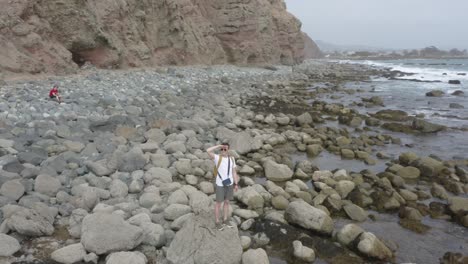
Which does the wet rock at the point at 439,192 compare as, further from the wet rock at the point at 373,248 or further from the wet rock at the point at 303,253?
the wet rock at the point at 303,253

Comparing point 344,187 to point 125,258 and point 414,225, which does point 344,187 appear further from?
point 125,258

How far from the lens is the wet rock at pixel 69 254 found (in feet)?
21.0

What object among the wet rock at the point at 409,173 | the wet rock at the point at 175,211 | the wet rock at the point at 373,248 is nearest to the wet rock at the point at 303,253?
the wet rock at the point at 373,248

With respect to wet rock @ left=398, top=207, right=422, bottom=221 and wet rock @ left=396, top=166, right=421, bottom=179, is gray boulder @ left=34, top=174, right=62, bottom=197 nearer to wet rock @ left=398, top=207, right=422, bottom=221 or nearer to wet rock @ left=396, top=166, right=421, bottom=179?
Answer: wet rock @ left=398, top=207, right=422, bottom=221

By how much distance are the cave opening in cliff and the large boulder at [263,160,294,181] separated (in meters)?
16.4

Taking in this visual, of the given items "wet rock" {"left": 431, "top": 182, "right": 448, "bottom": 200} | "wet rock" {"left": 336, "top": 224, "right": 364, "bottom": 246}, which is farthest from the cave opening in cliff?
"wet rock" {"left": 431, "top": 182, "right": 448, "bottom": 200}

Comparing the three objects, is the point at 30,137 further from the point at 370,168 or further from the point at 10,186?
the point at 370,168

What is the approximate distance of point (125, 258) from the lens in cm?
629

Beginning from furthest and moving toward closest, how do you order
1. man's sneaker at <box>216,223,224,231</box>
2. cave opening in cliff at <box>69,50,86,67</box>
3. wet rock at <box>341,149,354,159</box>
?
cave opening in cliff at <box>69,50,86,67</box> → wet rock at <box>341,149,354,159</box> → man's sneaker at <box>216,223,224,231</box>

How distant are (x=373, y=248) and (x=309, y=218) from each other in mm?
1554

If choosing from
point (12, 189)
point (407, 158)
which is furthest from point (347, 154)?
point (12, 189)

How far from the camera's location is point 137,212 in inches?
322

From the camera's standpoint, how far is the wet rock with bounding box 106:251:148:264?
20.4 ft

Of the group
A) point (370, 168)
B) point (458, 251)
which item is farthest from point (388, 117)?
point (458, 251)
